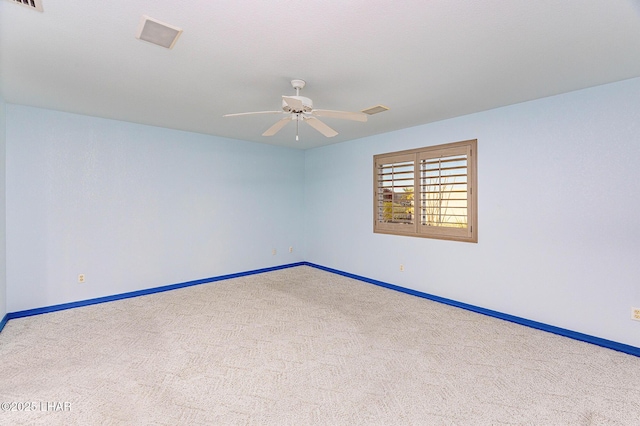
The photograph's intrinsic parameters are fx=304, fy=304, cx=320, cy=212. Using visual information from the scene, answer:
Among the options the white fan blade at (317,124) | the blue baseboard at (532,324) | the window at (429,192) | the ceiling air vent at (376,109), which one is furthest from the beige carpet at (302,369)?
the ceiling air vent at (376,109)

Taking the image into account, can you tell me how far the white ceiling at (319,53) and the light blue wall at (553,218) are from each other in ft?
1.16

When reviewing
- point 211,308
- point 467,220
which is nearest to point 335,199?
point 467,220

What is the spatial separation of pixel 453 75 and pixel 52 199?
15.8ft

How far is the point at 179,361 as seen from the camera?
260cm

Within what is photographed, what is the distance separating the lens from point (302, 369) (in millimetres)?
2502

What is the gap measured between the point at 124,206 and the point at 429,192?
4.37 meters

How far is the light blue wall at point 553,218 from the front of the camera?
2855 millimetres

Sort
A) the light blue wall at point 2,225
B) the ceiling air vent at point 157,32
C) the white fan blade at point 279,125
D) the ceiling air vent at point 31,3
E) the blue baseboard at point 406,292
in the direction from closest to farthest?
the ceiling air vent at point 31,3 < the ceiling air vent at point 157,32 < the blue baseboard at point 406,292 < the white fan blade at point 279,125 < the light blue wall at point 2,225

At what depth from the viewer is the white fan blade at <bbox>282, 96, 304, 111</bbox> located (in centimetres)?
253

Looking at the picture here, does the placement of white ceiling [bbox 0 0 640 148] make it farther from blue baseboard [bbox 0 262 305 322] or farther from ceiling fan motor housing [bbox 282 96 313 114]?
blue baseboard [bbox 0 262 305 322]

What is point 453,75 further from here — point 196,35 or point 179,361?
point 179,361

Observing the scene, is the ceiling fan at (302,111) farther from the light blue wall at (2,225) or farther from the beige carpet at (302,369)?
the light blue wall at (2,225)

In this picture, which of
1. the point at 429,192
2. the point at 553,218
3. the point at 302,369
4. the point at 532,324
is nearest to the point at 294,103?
the point at 302,369

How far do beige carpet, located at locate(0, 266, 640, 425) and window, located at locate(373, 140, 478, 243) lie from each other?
1163mm
